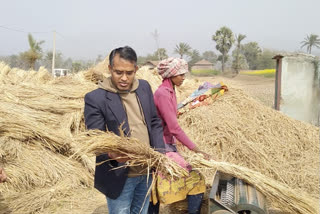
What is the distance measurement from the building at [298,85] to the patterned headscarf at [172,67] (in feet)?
14.0

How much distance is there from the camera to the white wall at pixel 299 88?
19.8ft

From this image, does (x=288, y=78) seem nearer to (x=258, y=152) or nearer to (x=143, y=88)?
(x=258, y=152)

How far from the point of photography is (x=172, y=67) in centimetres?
231

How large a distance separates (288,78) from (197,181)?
4561mm

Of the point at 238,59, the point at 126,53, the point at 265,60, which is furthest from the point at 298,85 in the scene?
the point at 265,60

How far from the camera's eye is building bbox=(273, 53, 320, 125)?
6012mm

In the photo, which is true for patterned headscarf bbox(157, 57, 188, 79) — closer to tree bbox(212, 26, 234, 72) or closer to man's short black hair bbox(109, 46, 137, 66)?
man's short black hair bbox(109, 46, 137, 66)

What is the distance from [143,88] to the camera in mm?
1830

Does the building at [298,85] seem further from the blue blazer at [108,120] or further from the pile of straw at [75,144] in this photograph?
the blue blazer at [108,120]

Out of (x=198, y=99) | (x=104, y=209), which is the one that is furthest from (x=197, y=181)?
(x=198, y=99)

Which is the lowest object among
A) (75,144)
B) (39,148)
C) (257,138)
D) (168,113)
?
(39,148)

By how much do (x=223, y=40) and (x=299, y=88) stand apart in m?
38.7

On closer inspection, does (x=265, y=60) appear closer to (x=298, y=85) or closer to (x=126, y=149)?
(x=298, y=85)

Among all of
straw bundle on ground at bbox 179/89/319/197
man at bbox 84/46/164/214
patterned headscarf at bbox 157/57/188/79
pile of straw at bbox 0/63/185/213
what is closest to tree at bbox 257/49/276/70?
straw bundle on ground at bbox 179/89/319/197
